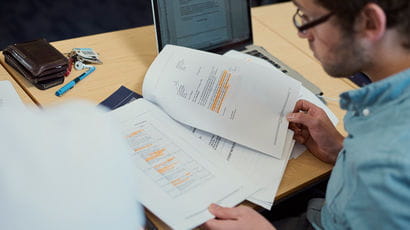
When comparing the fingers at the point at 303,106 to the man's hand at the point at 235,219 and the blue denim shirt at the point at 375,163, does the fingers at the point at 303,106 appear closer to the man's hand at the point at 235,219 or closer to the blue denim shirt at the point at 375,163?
the blue denim shirt at the point at 375,163

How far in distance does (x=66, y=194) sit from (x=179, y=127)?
0.55m

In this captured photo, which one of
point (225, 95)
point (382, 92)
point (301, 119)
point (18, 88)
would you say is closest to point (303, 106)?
point (301, 119)

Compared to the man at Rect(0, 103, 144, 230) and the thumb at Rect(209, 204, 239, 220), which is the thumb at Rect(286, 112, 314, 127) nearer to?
the thumb at Rect(209, 204, 239, 220)

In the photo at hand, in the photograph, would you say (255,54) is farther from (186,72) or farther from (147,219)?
(147,219)

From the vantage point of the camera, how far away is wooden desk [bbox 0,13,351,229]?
1.00 metres

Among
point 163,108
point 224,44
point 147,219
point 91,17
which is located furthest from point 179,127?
point 91,17

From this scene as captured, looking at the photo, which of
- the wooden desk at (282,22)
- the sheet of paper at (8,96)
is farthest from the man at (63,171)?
the wooden desk at (282,22)

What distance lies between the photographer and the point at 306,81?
127 centimetres

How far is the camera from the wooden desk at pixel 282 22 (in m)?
1.48

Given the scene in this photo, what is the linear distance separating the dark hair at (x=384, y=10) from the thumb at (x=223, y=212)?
16.2 inches

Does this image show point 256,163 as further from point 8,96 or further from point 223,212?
point 8,96

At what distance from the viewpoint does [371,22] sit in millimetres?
798

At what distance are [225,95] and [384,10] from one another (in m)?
0.41

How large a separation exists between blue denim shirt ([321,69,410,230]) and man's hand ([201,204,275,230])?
0.15 metres
